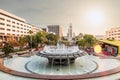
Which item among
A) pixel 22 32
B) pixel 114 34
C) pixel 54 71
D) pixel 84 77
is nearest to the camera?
pixel 84 77

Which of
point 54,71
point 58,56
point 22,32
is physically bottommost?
point 54,71

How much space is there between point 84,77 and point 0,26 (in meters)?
53.4

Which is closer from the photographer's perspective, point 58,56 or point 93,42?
point 58,56

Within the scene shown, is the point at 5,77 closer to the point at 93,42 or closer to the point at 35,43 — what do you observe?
the point at 35,43

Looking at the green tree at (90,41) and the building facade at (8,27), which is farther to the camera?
the building facade at (8,27)

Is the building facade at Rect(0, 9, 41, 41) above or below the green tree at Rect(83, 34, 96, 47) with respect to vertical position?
above

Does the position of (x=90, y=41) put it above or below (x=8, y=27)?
below

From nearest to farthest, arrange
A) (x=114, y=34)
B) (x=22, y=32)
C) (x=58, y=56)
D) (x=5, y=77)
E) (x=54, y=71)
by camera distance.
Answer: (x=5, y=77) < (x=54, y=71) < (x=58, y=56) < (x=22, y=32) < (x=114, y=34)

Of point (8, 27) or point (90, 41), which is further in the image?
point (8, 27)

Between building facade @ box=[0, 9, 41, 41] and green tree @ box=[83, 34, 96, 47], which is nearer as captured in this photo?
green tree @ box=[83, 34, 96, 47]

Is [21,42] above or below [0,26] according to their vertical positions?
below

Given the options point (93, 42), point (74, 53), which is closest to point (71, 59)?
point (74, 53)

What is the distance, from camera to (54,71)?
17203 millimetres

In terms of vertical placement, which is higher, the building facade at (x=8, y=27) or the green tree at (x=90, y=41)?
the building facade at (x=8, y=27)
